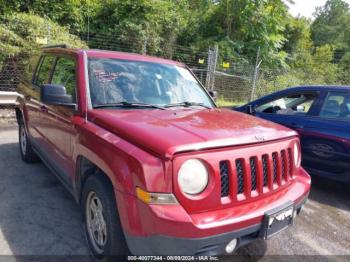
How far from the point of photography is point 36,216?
364cm

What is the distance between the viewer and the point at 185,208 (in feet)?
7.29

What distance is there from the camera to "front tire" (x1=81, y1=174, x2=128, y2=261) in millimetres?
2510

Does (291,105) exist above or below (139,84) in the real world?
below

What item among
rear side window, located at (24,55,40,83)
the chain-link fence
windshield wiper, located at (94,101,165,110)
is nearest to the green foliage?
the chain-link fence

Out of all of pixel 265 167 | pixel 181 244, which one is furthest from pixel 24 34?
pixel 181 244

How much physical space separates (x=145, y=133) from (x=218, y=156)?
22.0 inches

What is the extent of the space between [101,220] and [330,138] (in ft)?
11.3

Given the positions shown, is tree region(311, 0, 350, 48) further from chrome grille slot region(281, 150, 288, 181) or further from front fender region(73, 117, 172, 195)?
front fender region(73, 117, 172, 195)

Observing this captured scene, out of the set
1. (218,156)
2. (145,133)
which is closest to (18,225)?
(145,133)

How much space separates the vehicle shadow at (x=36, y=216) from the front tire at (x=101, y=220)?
0.28m

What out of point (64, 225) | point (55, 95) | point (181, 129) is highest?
point (55, 95)

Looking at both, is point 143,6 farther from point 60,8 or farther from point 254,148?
point 254,148

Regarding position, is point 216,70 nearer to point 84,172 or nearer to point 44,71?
point 44,71

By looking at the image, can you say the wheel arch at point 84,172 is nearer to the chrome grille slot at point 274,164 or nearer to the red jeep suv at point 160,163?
the red jeep suv at point 160,163
